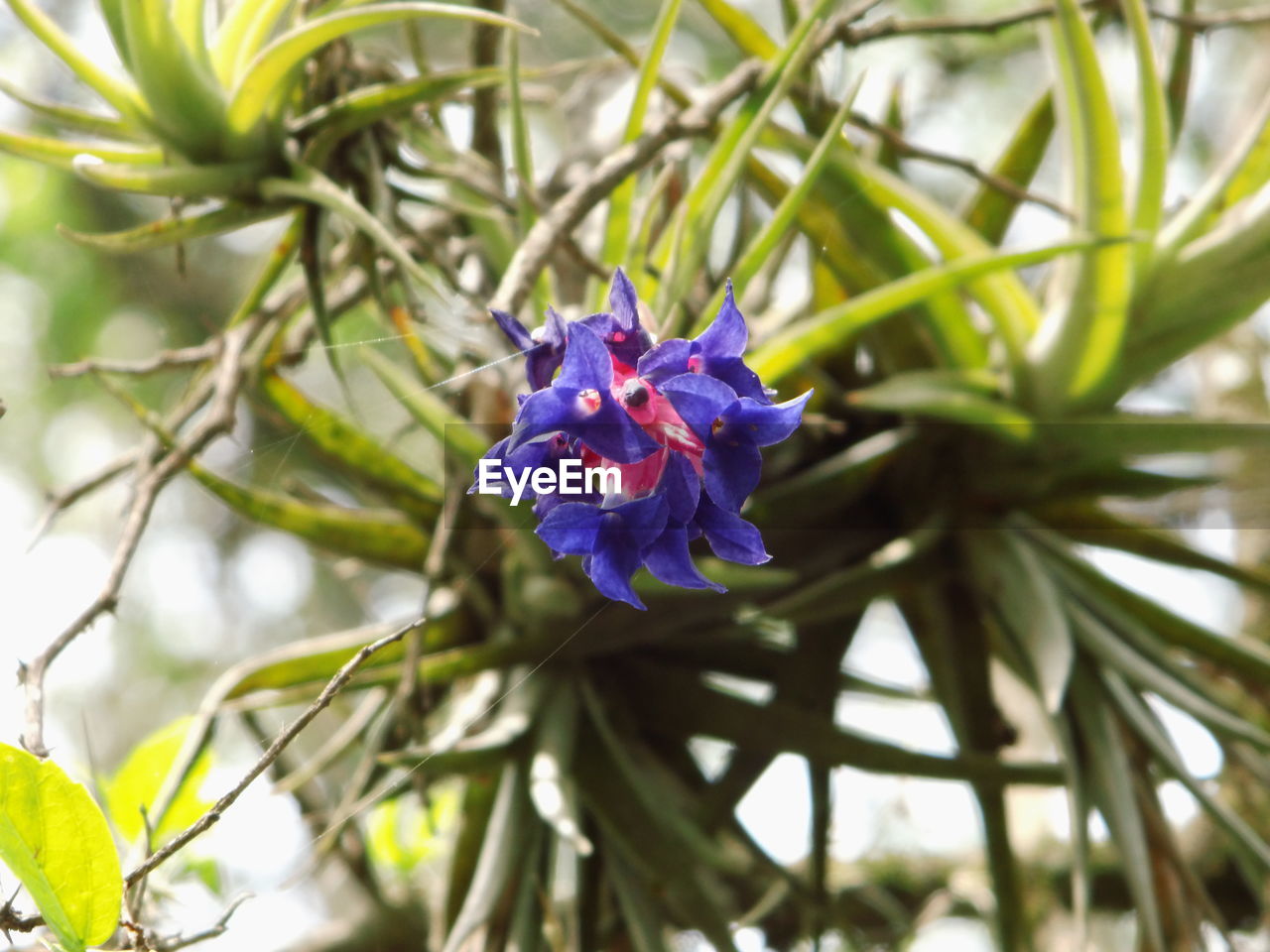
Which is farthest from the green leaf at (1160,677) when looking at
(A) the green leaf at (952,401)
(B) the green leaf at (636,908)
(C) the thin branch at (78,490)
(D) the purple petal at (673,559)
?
(C) the thin branch at (78,490)

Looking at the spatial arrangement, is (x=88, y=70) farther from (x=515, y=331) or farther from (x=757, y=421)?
(x=757, y=421)

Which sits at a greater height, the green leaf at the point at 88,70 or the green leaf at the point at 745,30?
the green leaf at the point at 745,30

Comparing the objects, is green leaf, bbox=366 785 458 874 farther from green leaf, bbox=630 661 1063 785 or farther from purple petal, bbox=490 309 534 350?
purple petal, bbox=490 309 534 350

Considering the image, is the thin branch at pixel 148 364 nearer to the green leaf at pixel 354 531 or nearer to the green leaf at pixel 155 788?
the green leaf at pixel 354 531

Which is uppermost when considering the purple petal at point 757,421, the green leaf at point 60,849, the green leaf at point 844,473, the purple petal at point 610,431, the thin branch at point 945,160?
the thin branch at point 945,160

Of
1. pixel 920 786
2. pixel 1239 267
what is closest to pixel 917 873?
pixel 920 786

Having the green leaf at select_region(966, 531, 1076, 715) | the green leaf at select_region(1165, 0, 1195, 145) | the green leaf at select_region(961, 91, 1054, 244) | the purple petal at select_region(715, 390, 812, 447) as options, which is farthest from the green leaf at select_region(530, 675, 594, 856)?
the green leaf at select_region(1165, 0, 1195, 145)
